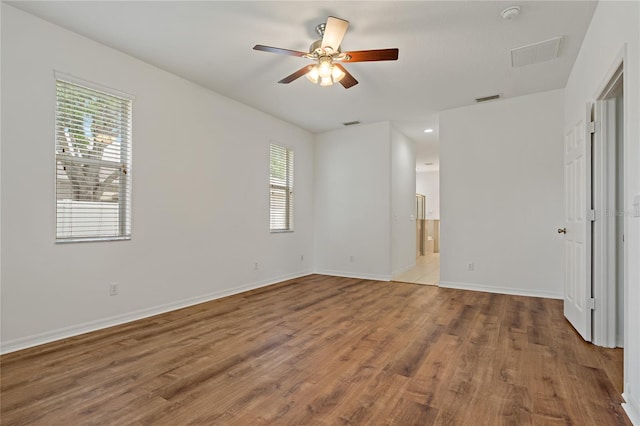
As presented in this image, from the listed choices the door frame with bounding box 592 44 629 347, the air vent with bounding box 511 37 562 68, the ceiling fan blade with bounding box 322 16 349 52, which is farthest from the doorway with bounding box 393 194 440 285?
the ceiling fan blade with bounding box 322 16 349 52

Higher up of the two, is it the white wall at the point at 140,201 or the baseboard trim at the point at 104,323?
the white wall at the point at 140,201

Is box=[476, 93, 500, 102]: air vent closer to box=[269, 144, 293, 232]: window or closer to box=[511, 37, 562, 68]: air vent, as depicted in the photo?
box=[511, 37, 562, 68]: air vent

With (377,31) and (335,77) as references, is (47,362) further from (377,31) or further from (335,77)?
(377,31)

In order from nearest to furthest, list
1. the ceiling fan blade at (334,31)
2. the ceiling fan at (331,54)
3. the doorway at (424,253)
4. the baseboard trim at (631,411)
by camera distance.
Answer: the baseboard trim at (631,411) → the ceiling fan blade at (334,31) → the ceiling fan at (331,54) → the doorway at (424,253)

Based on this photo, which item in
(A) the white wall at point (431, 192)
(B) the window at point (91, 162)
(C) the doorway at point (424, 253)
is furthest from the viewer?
(A) the white wall at point (431, 192)

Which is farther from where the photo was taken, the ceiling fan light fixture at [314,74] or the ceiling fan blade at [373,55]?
the ceiling fan light fixture at [314,74]

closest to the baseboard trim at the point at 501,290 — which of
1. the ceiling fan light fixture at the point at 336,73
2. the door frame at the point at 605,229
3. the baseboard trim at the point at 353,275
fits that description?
the baseboard trim at the point at 353,275

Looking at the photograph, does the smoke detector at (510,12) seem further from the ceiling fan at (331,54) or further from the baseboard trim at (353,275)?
the baseboard trim at (353,275)

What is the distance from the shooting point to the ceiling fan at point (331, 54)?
2.51 m

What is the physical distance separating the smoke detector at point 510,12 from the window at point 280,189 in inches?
144

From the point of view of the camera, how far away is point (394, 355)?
8.09 ft

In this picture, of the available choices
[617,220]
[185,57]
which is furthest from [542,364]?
[185,57]

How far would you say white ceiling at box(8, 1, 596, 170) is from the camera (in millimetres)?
2562

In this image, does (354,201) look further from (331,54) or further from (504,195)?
(331,54)
